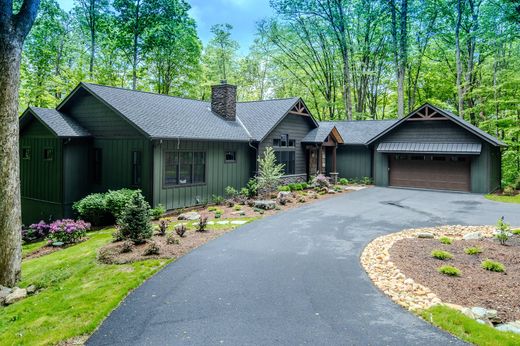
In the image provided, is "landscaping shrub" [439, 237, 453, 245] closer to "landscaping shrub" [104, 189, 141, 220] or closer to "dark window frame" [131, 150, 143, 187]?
"landscaping shrub" [104, 189, 141, 220]

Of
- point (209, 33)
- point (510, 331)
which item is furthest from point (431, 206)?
point (209, 33)

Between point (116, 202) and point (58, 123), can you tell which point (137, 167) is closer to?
point (116, 202)

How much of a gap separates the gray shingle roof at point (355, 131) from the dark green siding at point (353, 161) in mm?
578

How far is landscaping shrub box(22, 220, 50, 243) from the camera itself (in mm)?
14086

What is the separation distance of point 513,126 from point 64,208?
2821 centimetres

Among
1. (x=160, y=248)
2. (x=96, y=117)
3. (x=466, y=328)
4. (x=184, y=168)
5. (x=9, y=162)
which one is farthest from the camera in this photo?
(x=96, y=117)

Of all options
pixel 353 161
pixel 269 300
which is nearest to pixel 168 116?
pixel 269 300

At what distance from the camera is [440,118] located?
2041 centimetres

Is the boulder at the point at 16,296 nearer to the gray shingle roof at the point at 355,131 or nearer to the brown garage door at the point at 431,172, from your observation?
the gray shingle roof at the point at 355,131

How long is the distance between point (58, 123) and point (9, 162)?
27.6 feet

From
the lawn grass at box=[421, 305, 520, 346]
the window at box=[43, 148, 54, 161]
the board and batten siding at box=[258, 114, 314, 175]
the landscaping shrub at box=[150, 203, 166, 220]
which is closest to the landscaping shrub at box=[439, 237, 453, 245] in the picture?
the lawn grass at box=[421, 305, 520, 346]

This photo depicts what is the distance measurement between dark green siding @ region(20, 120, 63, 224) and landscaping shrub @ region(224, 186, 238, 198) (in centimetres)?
715

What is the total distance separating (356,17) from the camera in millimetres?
33688

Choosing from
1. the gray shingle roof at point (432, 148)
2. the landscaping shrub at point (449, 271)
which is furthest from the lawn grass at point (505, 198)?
the landscaping shrub at point (449, 271)
